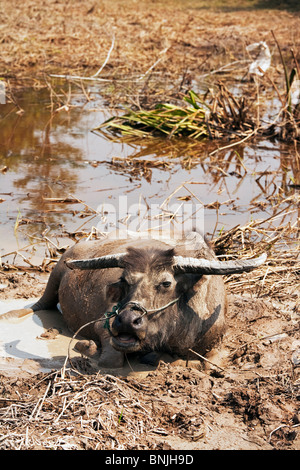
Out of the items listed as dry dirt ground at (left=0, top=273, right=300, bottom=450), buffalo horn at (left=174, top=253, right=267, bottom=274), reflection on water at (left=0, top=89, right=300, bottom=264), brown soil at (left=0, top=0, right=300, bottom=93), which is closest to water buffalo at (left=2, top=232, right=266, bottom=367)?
buffalo horn at (left=174, top=253, right=267, bottom=274)

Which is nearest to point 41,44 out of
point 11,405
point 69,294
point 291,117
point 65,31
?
point 65,31

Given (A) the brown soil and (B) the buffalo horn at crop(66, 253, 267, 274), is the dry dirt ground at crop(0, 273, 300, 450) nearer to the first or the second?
(B) the buffalo horn at crop(66, 253, 267, 274)

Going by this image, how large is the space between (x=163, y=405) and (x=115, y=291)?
102 centimetres

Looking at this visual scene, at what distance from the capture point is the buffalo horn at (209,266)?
4.70 meters

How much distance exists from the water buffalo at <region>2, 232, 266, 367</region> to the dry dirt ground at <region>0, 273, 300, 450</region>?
0.18 metres

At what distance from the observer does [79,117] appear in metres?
12.4

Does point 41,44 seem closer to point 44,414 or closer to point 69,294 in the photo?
point 69,294

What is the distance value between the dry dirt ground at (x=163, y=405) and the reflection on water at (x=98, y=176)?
2.38 meters

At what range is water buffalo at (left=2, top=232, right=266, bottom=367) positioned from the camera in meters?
4.62

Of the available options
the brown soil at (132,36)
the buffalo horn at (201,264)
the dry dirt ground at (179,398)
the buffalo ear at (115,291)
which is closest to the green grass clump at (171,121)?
the brown soil at (132,36)

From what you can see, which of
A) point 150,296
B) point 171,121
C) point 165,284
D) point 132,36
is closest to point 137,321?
point 150,296

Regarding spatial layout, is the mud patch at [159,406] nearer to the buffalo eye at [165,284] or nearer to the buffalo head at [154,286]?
the buffalo head at [154,286]

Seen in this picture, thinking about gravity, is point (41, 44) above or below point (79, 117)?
above
